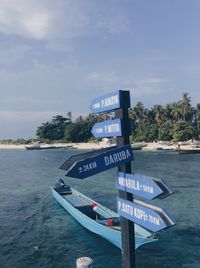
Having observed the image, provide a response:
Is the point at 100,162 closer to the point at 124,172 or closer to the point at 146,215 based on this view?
the point at 124,172

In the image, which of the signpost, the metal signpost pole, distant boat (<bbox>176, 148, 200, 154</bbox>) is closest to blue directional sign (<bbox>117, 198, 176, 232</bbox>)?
the signpost

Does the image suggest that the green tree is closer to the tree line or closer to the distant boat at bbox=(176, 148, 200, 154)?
the tree line

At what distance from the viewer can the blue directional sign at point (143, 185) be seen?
7293mm

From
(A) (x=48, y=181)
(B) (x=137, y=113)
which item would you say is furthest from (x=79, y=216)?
(B) (x=137, y=113)

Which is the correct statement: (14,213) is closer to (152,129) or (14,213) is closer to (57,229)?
(57,229)

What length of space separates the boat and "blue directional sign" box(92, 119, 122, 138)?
12.9 m

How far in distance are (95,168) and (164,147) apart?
127425 mm

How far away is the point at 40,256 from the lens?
75.9ft

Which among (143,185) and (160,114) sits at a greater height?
(160,114)

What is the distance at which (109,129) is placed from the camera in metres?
9.26

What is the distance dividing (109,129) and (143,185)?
78.4 inches

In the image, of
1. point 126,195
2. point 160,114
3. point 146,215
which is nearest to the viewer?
point 146,215

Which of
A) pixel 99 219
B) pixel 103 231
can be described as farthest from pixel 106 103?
pixel 99 219

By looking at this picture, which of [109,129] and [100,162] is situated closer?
[100,162]
